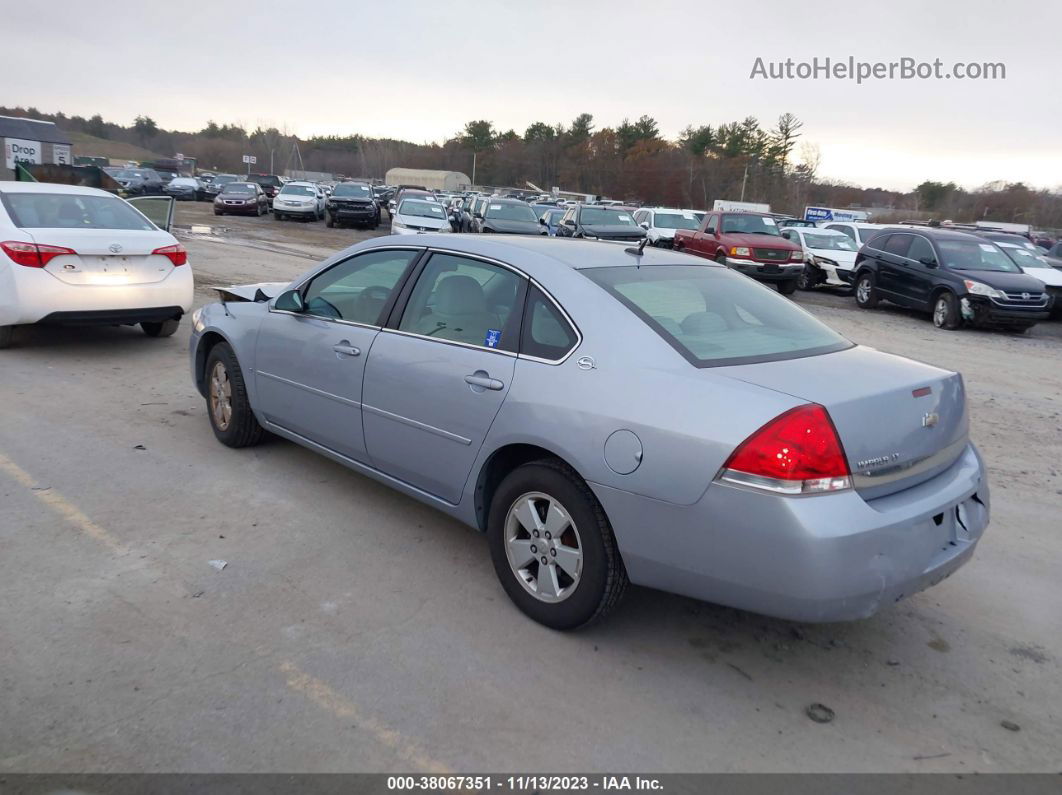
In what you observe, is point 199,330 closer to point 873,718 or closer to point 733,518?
point 733,518

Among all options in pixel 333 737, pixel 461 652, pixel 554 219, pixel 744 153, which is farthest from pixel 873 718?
pixel 744 153

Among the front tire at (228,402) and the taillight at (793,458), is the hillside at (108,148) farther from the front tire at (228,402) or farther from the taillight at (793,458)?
the taillight at (793,458)

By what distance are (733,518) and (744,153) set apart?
292 feet

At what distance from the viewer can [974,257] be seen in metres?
15.2

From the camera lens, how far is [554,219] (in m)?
23.9

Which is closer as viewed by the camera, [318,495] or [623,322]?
[623,322]

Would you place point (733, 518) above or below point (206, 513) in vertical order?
above

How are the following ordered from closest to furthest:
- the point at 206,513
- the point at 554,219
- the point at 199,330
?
the point at 206,513, the point at 199,330, the point at 554,219

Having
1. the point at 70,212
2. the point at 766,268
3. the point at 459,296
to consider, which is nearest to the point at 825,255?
the point at 766,268

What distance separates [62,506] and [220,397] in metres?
1.33

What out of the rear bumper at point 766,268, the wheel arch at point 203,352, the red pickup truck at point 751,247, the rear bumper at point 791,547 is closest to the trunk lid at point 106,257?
the wheel arch at point 203,352

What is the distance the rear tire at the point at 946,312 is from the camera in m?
14.3

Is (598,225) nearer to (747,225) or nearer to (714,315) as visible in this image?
(747,225)

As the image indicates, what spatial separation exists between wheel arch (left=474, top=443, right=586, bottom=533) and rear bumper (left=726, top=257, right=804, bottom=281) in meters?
15.0
